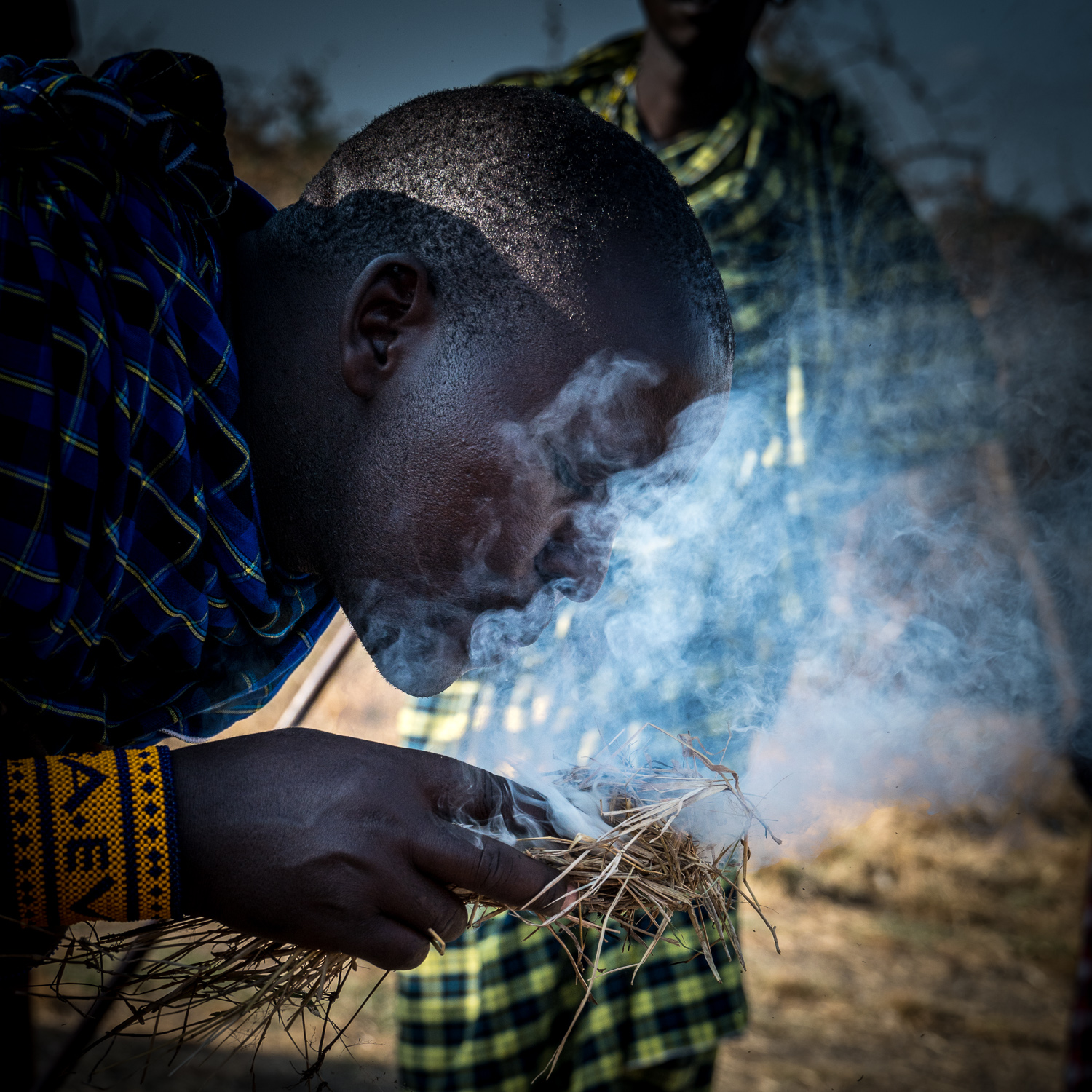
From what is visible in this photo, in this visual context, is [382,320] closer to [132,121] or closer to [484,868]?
Answer: [132,121]

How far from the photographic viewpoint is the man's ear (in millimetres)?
1771

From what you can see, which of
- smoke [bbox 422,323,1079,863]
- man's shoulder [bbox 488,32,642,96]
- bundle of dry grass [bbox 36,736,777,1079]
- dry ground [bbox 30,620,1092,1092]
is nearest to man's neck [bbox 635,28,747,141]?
man's shoulder [bbox 488,32,642,96]

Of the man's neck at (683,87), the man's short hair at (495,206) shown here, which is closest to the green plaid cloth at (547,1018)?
the man's short hair at (495,206)

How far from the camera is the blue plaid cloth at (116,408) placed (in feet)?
4.56

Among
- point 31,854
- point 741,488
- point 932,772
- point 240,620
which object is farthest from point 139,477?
point 932,772

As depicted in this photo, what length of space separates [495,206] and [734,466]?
155 cm

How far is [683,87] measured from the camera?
127 inches

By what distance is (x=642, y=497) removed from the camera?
2.29 metres

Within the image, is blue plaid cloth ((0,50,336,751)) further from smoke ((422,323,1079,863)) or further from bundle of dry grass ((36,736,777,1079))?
smoke ((422,323,1079,863))

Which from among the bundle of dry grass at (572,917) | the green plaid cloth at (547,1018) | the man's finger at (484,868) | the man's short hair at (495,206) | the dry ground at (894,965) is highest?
the man's short hair at (495,206)

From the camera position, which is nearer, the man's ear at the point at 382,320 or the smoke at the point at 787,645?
the man's ear at the point at 382,320

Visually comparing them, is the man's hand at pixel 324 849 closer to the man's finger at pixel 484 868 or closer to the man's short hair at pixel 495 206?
the man's finger at pixel 484 868

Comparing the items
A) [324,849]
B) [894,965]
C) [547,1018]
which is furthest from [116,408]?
[894,965]

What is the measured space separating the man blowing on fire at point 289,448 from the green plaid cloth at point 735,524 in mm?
894
